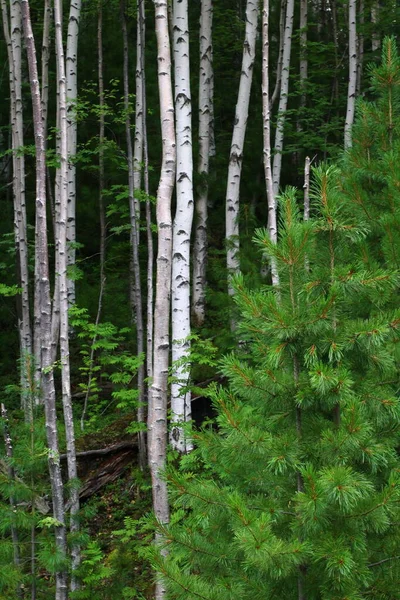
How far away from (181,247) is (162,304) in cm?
269

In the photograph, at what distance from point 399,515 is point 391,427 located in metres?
0.44

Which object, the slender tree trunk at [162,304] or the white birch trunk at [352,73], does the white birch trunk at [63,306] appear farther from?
the white birch trunk at [352,73]

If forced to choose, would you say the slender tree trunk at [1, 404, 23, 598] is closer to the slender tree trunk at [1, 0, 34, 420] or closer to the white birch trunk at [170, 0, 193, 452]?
the white birch trunk at [170, 0, 193, 452]

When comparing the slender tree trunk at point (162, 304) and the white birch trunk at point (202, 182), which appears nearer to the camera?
the slender tree trunk at point (162, 304)

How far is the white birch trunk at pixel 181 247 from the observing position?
7.98 m

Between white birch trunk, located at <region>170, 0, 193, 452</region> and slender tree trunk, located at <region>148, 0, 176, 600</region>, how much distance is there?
2218mm

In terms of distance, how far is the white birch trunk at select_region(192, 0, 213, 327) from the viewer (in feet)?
38.1

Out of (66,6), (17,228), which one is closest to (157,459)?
(17,228)

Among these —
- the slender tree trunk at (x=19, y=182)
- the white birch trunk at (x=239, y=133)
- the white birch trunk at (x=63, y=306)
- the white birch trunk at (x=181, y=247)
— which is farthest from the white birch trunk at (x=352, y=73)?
the white birch trunk at (x=63, y=306)

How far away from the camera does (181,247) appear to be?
8172 mm

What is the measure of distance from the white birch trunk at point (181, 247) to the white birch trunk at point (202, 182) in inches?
126

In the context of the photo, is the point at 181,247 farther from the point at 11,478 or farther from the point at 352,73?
the point at 352,73

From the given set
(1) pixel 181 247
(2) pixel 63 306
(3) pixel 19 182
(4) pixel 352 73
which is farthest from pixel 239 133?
(2) pixel 63 306

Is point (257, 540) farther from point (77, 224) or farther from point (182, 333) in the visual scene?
point (77, 224)
